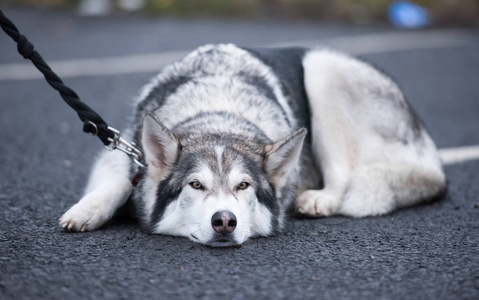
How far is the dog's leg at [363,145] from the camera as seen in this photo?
4.65 m

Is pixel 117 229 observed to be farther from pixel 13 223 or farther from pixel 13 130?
pixel 13 130

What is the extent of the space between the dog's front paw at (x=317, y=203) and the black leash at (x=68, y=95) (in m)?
1.34

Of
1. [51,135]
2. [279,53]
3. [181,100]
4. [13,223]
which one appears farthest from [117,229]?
[51,135]

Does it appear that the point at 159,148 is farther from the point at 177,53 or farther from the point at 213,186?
the point at 177,53

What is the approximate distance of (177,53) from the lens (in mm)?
10656

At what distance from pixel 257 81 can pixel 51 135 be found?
3251 millimetres

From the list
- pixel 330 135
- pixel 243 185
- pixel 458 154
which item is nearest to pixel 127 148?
pixel 243 185

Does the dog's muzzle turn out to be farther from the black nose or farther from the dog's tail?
the dog's tail

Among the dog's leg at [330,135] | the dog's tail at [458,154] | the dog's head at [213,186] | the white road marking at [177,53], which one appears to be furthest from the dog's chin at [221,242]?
the white road marking at [177,53]

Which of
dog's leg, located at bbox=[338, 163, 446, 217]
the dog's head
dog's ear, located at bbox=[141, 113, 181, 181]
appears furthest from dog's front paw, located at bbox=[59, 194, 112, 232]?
dog's leg, located at bbox=[338, 163, 446, 217]

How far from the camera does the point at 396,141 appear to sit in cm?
503

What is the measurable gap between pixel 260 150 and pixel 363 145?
1.34 meters

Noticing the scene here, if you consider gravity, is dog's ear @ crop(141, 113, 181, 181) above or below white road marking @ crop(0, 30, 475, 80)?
below

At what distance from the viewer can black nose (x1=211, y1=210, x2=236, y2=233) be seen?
3473mm
